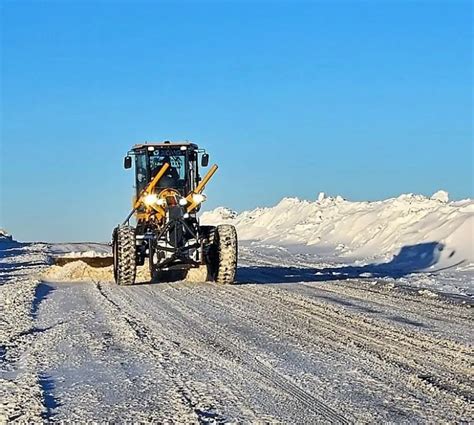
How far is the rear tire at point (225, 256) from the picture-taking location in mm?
16609

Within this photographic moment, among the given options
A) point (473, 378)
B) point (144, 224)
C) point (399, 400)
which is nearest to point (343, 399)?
point (399, 400)

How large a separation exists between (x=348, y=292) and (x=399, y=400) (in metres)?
8.38

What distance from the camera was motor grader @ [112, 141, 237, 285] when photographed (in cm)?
1659

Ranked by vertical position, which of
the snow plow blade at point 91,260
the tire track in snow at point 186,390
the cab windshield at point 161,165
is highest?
the cab windshield at point 161,165

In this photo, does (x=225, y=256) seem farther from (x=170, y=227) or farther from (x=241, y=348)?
(x=241, y=348)

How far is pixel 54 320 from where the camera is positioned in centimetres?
1148

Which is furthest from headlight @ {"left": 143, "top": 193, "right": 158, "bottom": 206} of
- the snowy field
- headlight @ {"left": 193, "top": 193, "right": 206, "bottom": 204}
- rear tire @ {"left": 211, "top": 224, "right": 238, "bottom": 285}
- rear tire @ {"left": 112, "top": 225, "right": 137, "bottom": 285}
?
the snowy field

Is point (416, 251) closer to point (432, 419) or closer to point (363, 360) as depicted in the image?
point (363, 360)

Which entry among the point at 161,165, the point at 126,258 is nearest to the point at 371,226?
the point at 161,165

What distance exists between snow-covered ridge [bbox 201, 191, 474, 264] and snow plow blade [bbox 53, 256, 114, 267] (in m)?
8.68

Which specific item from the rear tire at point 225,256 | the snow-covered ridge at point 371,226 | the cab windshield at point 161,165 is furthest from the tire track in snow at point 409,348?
the snow-covered ridge at point 371,226

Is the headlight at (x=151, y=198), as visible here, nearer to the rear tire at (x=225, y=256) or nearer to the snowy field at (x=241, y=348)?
the rear tire at (x=225, y=256)

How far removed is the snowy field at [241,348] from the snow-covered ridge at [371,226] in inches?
188

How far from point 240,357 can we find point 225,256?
822 cm
